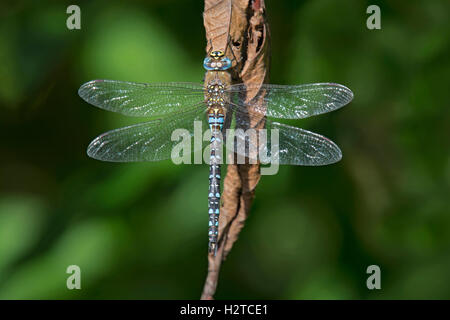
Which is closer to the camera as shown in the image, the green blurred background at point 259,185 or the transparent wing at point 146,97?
the transparent wing at point 146,97

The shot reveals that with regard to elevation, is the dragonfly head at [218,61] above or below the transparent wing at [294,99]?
above

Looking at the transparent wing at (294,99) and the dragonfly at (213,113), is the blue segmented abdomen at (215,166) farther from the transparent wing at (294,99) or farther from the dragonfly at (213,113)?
the transparent wing at (294,99)

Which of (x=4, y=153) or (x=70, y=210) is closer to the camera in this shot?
(x=70, y=210)

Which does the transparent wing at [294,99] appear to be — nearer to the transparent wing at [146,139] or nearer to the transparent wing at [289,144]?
the transparent wing at [289,144]

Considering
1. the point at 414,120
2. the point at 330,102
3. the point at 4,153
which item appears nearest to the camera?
the point at 330,102

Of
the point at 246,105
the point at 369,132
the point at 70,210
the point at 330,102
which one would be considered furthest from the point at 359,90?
the point at 70,210

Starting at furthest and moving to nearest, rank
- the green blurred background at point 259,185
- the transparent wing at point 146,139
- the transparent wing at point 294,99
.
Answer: the green blurred background at point 259,185
the transparent wing at point 146,139
the transparent wing at point 294,99

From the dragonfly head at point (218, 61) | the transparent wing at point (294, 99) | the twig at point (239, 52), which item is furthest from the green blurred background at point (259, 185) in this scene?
the dragonfly head at point (218, 61)

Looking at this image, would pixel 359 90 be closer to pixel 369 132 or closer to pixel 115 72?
pixel 369 132

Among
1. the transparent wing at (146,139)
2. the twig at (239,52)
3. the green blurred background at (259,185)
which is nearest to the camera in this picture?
the twig at (239,52)
